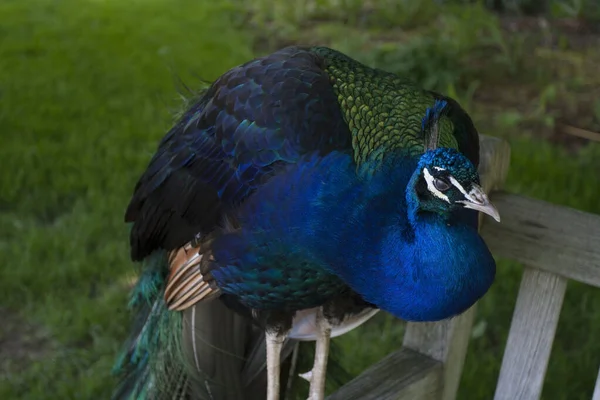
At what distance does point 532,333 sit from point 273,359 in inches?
23.5

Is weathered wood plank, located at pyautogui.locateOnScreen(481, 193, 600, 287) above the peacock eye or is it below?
below

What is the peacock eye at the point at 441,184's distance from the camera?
156cm

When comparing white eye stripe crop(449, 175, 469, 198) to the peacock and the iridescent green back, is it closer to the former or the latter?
the peacock

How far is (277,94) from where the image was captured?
1.88 meters

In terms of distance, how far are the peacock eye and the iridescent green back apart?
0.22m

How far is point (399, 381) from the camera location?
77.5 inches

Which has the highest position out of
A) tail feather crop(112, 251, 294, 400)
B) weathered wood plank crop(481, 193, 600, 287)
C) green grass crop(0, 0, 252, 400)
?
weathered wood plank crop(481, 193, 600, 287)

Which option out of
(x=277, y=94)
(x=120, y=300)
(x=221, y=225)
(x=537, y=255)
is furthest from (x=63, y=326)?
(x=537, y=255)

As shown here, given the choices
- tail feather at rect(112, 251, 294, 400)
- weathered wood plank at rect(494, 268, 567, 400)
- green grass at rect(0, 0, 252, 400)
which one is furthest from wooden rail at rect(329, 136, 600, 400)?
green grass at rect(0, 0, 252, 400)

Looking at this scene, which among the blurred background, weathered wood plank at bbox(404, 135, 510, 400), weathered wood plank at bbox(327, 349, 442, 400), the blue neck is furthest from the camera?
the blurred background

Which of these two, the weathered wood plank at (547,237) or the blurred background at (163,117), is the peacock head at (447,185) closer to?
the weathered wood plank at (547,237)

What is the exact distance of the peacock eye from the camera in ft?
5.12

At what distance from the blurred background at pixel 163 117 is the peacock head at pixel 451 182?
0.99 metres

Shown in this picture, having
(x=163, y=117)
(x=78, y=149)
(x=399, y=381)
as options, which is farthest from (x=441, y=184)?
(x=163, y=117)
